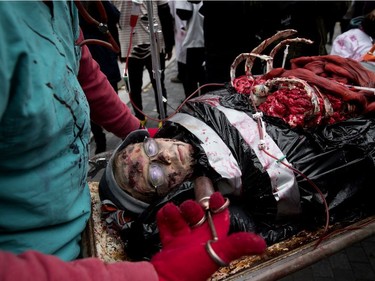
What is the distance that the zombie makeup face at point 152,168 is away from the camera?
1811 mm

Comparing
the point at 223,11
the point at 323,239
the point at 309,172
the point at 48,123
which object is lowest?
the point at 323,239

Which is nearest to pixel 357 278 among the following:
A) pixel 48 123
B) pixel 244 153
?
pixel 244 153

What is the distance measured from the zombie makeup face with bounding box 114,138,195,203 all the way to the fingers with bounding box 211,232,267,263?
2.73 ft

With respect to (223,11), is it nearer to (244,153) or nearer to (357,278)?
(244,153)

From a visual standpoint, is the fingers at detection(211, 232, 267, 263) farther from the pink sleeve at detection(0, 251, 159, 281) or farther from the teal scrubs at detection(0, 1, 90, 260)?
the teal scrubs at detection(0, 1, 90, 260)

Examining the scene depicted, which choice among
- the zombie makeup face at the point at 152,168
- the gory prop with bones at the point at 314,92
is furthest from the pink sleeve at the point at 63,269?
the gory prop with bones at the point at 314,92

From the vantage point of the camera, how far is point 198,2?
3.91m

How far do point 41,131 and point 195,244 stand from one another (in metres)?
0.62

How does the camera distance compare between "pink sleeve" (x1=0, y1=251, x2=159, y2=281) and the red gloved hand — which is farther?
the red gloved hand

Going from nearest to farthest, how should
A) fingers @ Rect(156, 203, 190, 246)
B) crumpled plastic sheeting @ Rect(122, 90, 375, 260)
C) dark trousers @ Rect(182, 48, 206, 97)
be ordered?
fingers @ Rect(156, 203, 190, 246)
crumpled plastic sheeting @ Rect(122, 90, 375, 260)
dark trousers @ Rect(182, 48, 206, 97)

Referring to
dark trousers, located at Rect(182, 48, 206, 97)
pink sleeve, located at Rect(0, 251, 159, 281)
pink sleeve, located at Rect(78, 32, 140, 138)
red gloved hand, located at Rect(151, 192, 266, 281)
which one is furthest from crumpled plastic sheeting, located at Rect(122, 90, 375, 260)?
dark trousers, located at Rect(182, 48, 206, 97)

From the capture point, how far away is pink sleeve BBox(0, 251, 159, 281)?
2.52 feet

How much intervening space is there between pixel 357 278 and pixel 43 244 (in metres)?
2.33

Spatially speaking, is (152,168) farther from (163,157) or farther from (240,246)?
(240,246)
